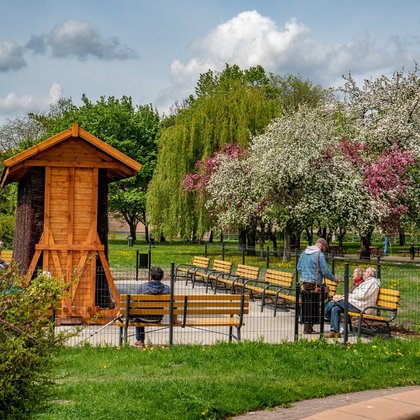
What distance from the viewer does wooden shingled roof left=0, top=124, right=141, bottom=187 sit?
14.8 m

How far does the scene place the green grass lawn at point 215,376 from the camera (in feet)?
25.7

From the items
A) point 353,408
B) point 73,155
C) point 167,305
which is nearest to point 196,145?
point 73,155

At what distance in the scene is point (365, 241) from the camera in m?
41.1

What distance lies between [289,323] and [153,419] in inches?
313

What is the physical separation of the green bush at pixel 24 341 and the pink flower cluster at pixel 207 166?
30.9m

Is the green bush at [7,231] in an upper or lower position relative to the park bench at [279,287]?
upper

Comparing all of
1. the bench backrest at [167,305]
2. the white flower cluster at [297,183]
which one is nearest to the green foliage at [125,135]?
the white flower cluster at [297,183]

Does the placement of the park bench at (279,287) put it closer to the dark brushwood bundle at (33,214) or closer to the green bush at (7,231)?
the dark brushwood bundle at (33,214)

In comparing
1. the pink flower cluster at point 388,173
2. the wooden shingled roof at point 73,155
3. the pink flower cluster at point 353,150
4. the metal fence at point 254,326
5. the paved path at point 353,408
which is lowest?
the paved path at point 353,408

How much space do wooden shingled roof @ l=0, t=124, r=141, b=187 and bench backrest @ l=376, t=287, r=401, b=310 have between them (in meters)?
5.55

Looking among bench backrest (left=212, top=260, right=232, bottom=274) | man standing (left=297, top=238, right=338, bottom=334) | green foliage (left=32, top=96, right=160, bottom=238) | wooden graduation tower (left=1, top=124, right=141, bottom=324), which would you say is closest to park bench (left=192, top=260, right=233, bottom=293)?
bench backrest (left=212, top=260, right=232, bottom=274)

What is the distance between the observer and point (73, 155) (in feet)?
49.8

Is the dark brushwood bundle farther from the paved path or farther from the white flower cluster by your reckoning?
the white flower cluster

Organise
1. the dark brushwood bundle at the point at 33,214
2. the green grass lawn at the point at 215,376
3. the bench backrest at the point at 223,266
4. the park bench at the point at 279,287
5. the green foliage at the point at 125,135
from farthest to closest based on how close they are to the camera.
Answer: the green foliage at the point at 125,135
the bench backrest at the point at 223,266
the park bench at the point at 279,287
the dark brushwood bundle at the point at 33,214
the green grass lawn at the point at 215,376
